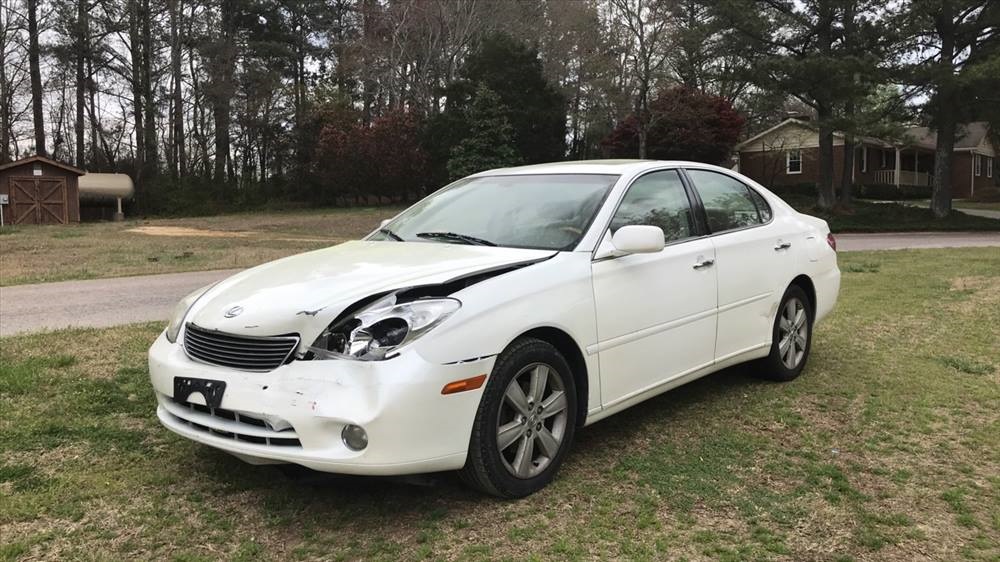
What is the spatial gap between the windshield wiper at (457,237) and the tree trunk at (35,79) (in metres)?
40.7

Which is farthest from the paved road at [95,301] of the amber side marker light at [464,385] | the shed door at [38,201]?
the shed door at [38,201]

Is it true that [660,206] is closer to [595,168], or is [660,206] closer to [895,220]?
[595,168]

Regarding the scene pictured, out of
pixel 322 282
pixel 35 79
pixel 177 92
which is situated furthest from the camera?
pixel 177 92

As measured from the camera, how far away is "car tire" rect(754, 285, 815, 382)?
517 cm

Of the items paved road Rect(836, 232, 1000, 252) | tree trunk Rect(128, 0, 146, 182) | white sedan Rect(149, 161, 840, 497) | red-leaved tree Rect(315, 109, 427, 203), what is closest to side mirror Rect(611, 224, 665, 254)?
white sedan Rect(149, 161, 840, 497)

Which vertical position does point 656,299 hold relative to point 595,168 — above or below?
below

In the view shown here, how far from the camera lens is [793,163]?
42.4 metres

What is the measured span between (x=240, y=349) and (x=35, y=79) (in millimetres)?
41958

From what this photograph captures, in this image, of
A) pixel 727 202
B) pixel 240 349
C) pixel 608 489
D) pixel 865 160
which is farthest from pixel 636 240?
pixel 865 160

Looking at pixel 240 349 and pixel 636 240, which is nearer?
pixel 240 349

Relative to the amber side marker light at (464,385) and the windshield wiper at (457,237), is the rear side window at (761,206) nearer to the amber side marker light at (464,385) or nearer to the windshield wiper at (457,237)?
the windshield wiper at (457,237)

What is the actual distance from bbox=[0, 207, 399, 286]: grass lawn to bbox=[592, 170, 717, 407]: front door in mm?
10469

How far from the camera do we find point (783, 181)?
138 feet

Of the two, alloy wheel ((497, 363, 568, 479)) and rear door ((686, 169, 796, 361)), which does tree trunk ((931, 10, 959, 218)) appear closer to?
rear door ((686, 169, 796, 361))
